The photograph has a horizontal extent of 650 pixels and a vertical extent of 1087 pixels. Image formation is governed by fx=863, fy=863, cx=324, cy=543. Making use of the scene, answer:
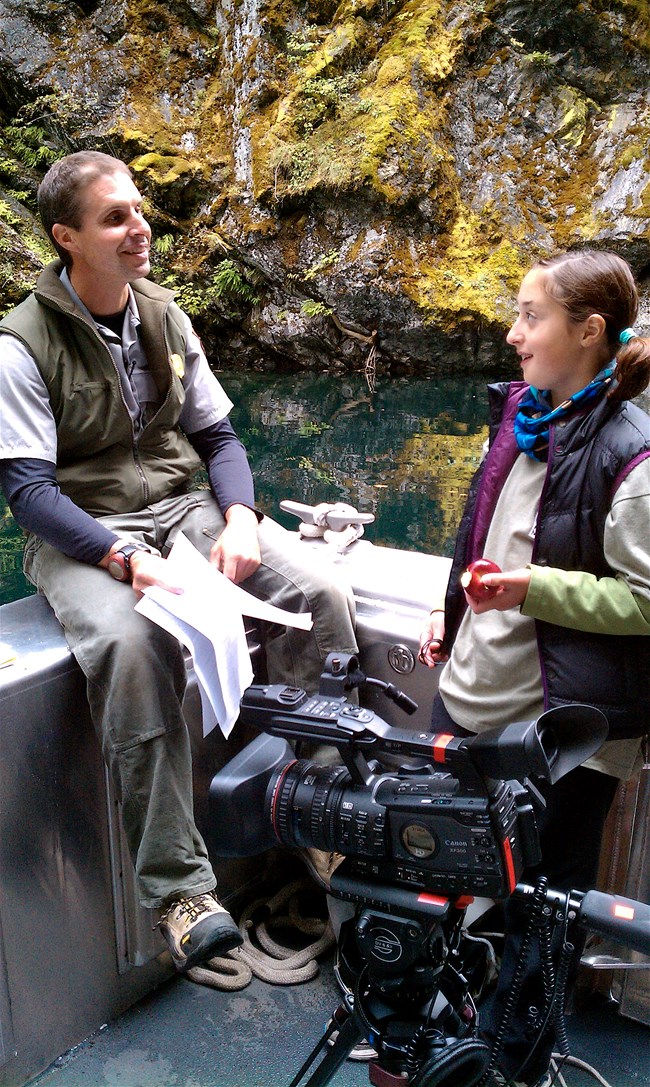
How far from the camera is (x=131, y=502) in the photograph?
2045 millimetres

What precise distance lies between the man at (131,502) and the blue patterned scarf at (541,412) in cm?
64

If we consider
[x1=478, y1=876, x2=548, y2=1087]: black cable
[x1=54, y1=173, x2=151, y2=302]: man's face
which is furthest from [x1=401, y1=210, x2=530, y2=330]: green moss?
[x1=478, y1=876, x2=548, y2=1087]: black cable

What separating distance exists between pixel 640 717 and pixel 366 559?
105cm

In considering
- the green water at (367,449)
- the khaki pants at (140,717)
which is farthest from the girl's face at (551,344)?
the green water at (367,449)

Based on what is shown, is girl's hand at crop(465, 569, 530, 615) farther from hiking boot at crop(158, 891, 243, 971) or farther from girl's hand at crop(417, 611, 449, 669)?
hiking boot at crop(158, 891, 243, 971)

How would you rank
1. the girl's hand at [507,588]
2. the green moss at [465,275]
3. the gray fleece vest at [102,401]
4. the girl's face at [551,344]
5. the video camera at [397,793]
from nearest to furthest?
the video camera at [397,793] < the girl's hand at [507,588] < the girl's face at [551,344] < the gray fleece vest at [102,401] < the green moss at [465,275]

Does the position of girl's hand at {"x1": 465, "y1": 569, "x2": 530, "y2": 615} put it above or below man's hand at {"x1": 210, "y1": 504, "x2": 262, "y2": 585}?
above

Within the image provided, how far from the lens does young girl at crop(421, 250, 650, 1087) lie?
139cm

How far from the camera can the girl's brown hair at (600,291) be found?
1.46 metres

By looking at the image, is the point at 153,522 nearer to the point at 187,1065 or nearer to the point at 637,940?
the point at 187,1065

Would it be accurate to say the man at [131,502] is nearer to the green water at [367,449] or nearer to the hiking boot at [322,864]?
the hiking boot at [322,864]

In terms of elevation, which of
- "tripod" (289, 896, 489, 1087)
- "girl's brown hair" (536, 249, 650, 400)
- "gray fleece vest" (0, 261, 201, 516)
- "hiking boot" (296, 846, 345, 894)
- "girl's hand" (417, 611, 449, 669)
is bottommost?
"hiking boot" (296, 846, 345, 894)

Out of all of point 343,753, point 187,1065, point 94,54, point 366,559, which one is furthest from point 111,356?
point 94,54

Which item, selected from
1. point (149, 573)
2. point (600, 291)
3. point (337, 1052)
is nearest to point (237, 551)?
point (149, 573)
